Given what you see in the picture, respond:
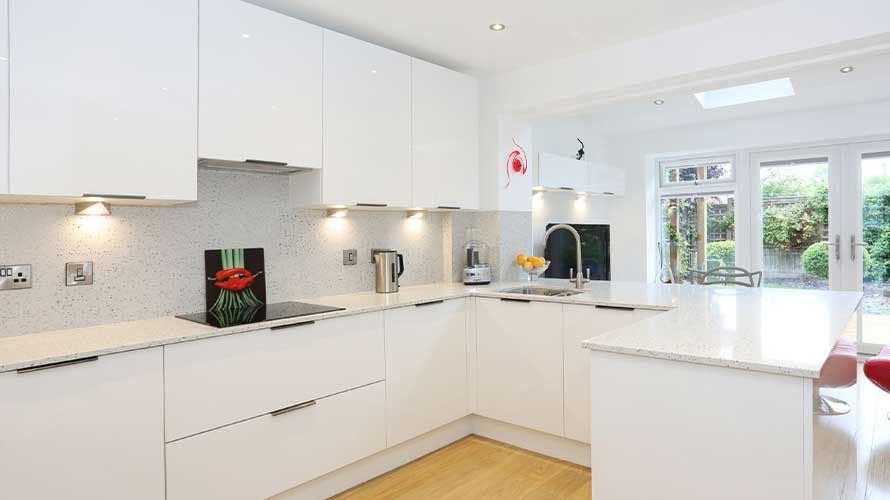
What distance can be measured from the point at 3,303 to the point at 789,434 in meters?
2.66

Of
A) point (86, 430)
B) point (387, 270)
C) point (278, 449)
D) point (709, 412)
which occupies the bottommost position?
point (278, 449)

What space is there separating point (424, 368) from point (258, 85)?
65.9 inches

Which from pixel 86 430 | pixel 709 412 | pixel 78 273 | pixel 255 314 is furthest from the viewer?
pixel 255 314

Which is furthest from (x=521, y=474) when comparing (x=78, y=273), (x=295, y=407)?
(x=78, y=273)

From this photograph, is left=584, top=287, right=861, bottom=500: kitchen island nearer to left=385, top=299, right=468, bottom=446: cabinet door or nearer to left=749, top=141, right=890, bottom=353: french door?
left=385, top=299, right=468, bottom=446: cabinet door

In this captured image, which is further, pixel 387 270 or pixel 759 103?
pixel 759 103

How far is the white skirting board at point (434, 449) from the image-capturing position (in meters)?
2.51

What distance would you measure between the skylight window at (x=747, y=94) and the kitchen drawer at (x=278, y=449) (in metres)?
3.81

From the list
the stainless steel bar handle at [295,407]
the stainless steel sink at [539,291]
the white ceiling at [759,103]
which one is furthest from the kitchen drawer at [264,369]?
the white ceiling at [759,103]

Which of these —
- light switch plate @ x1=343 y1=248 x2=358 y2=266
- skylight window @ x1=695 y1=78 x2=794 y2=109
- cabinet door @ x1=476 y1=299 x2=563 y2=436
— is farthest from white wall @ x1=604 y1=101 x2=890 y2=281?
light switch plate @ x1=343 y1=248 x2=358 y2=266

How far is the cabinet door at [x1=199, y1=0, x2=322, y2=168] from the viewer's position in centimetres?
230

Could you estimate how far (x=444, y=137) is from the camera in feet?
11.3

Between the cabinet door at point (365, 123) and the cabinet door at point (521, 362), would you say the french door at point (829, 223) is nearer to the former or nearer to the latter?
the cabinet door at point (521, 362)

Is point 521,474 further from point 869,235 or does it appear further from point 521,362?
point 869,235
